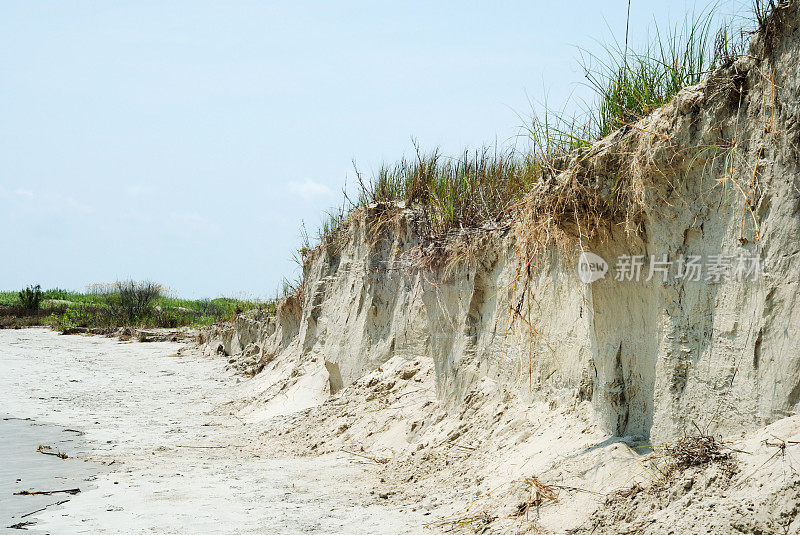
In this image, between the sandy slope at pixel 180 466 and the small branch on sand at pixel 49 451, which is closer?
the sandy slope at pixel 180 466

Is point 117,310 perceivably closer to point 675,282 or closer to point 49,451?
point 49,451

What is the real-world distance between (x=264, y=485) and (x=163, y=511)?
1.05 metres

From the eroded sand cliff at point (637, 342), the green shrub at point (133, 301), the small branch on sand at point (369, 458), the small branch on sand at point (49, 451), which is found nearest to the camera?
the eroded sand cliff at point (637, 342)

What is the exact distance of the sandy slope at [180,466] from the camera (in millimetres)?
5055

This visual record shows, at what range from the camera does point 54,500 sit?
582 centimetres

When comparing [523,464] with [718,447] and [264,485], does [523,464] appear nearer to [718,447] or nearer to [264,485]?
[718,447]

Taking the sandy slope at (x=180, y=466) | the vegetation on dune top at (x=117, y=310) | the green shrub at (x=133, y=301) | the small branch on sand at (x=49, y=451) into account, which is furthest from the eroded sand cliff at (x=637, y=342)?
the green shrub at (x=133, y=301)

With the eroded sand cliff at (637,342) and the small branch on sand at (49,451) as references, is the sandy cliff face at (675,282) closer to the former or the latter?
the eroded sand cliff at (637,342)

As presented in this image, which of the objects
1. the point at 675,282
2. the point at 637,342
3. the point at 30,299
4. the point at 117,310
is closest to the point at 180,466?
the point at 637,342

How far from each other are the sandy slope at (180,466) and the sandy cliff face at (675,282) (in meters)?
1.69

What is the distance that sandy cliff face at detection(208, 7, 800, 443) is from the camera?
3.55 meters

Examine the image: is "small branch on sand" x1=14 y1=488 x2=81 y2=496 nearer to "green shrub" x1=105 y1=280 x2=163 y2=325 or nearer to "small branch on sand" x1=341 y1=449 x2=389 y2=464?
"small branch on sand" x1=341 y1=449 x2=389 y2=464

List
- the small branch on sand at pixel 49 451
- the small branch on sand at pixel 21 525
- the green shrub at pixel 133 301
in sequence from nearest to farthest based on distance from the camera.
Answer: the small branch on sand at pixel 21 525, the small branch on sand at pixel 49 451, the green shrub at pixel 133 301

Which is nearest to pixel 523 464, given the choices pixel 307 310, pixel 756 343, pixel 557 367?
pixel 557 367
